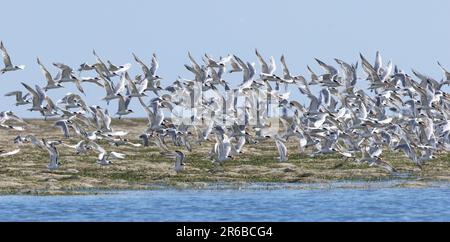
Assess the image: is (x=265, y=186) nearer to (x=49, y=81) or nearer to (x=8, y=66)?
(x=49, y=81)

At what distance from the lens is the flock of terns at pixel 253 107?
167ft

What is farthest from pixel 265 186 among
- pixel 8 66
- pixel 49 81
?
pixel 8 66

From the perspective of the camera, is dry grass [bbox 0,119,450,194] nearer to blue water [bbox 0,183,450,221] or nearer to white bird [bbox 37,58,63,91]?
blue water [bbox 0,183,450,221]

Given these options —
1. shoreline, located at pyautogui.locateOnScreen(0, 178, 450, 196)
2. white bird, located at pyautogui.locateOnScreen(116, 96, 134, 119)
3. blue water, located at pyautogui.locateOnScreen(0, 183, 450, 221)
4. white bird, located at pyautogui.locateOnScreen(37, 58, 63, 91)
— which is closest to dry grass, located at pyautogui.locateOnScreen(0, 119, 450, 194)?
shoreline, located at pyautogui.locateOnScreen(0, 178, 450, 196)

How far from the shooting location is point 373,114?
55531 millimetres

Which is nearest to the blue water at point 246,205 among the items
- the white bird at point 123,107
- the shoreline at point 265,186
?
the shoreline at point 265,186

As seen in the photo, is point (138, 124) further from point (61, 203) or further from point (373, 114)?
point (61, 203)

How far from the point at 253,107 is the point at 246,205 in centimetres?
1318

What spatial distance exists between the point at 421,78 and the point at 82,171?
15260mm

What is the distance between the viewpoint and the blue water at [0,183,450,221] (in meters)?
42.1

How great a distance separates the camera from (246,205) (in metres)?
44.5

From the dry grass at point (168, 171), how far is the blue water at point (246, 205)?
2.71 meters

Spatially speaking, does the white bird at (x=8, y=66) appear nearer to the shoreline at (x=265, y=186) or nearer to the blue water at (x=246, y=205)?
the shoreline at (x=265, y=186)
